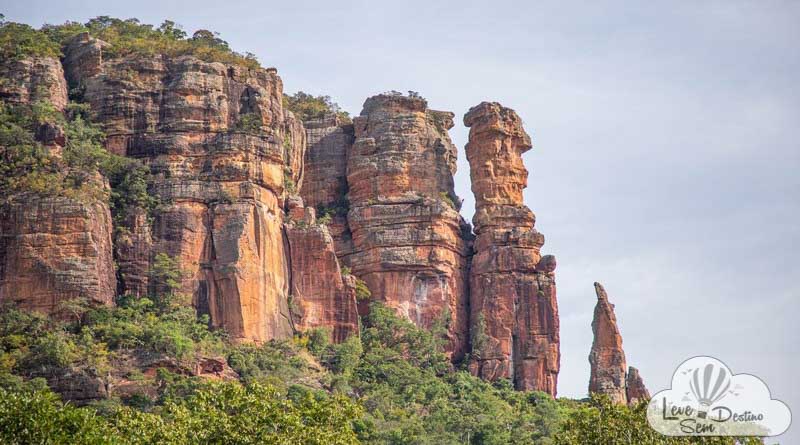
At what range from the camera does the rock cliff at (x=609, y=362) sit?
101 m

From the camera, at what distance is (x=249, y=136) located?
9906cm

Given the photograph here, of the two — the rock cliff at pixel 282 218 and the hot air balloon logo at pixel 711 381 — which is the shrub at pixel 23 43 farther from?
the hot air balloon logo at pixel 711 381

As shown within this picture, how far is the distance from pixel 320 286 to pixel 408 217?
740cm

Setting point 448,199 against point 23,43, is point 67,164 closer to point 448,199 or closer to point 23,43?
point 23,43

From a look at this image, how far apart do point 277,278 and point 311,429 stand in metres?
28.3

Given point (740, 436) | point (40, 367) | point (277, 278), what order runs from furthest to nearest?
point (277, 278), point (40, 367), point (740, 436)

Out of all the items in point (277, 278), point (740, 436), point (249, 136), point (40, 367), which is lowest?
point (740, 436)

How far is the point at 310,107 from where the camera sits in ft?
367

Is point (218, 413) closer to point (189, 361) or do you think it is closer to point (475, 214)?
point (189, 361)

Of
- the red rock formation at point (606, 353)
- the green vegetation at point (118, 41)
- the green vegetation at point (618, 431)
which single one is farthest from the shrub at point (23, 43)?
the green vegetation at point (618, 431)

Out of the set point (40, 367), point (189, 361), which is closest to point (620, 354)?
point (189, 361)

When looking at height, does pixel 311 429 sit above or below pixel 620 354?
below

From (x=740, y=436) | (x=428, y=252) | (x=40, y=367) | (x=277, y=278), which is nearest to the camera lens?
(x=740, y=436)

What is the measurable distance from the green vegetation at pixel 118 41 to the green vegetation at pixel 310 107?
4767 mm
